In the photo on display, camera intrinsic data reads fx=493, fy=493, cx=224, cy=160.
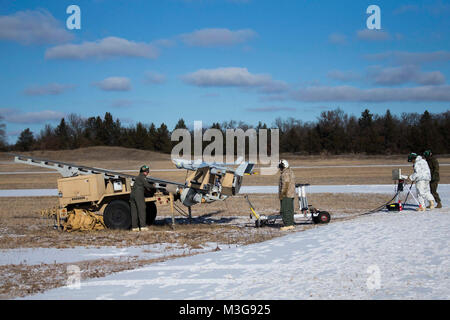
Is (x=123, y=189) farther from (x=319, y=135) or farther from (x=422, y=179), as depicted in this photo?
(x=319, y=135)

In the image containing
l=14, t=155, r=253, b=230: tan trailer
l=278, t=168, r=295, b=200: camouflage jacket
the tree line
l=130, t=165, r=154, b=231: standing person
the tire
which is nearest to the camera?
l=278, t=168, r=295, b=200: camouflage jacket

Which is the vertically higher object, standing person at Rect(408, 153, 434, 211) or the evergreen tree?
the evergreen tree

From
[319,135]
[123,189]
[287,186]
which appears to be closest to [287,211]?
[287,186]

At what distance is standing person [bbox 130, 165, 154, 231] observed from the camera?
574 inches

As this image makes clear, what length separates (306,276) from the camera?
27.0 feet

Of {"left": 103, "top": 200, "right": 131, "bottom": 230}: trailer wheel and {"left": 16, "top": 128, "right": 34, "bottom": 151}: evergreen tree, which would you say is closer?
{"left": 103, "top": 200, "right": 131, "bottom": 230}: trailer wheel

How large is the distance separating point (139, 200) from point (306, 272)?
286 inches

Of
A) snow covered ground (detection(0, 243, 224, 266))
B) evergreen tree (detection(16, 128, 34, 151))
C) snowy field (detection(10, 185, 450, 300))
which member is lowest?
snow covered ground (detection(0, 243, 224, 266))

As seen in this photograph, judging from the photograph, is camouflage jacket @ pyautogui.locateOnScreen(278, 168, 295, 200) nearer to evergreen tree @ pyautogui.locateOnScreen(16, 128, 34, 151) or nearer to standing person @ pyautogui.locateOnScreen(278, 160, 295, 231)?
standing person @ pyautogui.locateOnScreen(278, 160, 295, 231)

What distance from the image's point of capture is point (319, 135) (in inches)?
3720

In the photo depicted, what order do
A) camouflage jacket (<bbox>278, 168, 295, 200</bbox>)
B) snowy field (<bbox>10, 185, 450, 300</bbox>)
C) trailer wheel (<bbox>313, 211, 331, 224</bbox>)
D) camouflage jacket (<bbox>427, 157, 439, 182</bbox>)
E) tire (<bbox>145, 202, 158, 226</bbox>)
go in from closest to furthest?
snowy field (<bbox>10, 185, 450, 300</bbox>) < camouflage jacket (<bbox>278, 168, 295, 200</bbox>) < trailer wheel (<bbox>313, 211, 331, 224</bbox>) < tire (<bbox>145, 202, 158, 226</bbox>) < camouflage jacket (<bbox>427, 157, 439, 182</bbox>)

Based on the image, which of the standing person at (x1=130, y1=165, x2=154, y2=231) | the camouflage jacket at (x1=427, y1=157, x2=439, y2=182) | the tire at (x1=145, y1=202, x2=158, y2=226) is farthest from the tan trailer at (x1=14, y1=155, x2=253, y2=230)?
the camouflage jacket at (x1=427, y1=157, x2=439, y2=182)

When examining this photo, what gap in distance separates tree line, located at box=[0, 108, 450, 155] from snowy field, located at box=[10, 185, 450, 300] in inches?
2987
